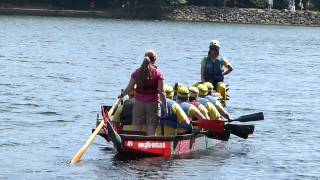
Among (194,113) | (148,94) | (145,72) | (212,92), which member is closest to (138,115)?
(148,94)

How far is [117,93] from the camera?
40.2 meters

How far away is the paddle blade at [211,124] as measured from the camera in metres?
24.5

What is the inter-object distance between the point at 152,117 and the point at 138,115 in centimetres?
33

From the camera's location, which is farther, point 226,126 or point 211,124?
point 226,126

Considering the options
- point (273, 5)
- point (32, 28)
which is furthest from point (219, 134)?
point (273, 5)

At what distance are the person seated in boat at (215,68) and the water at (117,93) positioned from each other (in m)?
1.58

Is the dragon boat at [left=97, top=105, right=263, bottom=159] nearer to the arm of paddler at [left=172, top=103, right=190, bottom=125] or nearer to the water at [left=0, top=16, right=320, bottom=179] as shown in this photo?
the water at [left=0, top=16, right=320, bottom=179]

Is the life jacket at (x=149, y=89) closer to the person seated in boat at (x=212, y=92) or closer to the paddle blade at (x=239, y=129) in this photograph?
the paddle blade at (x=239, y=129)

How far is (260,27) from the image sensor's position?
367 feet

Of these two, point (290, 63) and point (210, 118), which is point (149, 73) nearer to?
point (210, 118)

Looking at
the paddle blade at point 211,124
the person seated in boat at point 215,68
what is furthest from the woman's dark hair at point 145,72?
the person seated in boat at point 215,68

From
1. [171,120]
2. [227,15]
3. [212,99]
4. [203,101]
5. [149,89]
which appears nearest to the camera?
[149,89]

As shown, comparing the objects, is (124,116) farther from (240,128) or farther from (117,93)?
(117,93)

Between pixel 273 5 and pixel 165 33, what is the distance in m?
31.7
